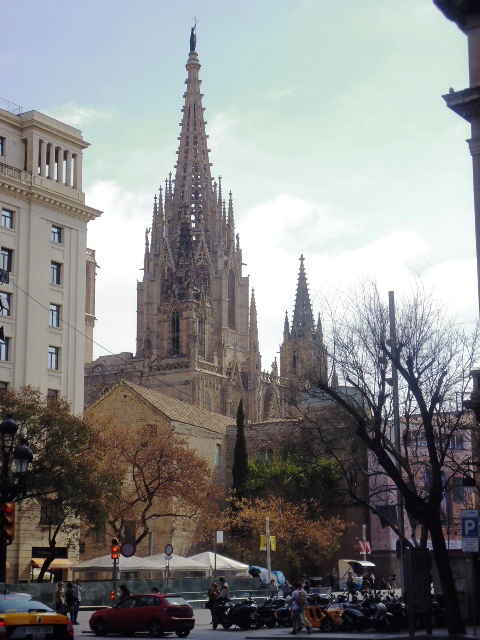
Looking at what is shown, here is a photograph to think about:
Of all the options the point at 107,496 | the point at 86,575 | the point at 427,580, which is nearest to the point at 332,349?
the point at 427,580

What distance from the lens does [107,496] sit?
45.5 metres

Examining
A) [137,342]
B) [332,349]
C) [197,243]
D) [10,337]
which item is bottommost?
[332,349]

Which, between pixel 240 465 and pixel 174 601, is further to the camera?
pixel 240 465

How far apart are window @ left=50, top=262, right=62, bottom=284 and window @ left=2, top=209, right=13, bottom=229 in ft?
10.5

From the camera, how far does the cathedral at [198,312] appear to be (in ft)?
395

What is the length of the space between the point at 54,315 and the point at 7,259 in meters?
3.95

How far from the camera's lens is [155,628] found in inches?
1147

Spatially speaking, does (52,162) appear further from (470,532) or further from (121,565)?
(470,532)

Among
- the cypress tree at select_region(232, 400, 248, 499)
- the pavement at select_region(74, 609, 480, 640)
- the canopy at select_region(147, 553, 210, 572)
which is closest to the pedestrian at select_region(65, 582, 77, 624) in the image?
the pavement at select_region(74, 609, 480, 640)

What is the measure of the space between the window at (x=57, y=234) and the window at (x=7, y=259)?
3.28 metres

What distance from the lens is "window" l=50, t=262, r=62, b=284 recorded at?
177 ft

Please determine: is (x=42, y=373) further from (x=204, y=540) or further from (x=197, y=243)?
(x=197, y=243)

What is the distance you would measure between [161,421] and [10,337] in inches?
578

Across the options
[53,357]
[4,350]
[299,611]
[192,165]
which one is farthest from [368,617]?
[192,165]
